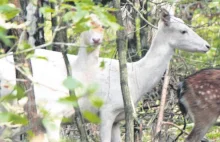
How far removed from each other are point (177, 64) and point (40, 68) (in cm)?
235

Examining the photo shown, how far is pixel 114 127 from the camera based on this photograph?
7734 mm

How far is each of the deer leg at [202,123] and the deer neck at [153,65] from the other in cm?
93

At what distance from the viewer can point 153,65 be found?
7672mm

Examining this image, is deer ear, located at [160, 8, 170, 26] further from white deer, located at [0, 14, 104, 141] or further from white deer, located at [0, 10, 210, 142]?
white deer, located at [0, 14, 104, 141]

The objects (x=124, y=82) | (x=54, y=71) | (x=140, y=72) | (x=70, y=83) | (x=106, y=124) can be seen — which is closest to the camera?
(x=70, y=83)

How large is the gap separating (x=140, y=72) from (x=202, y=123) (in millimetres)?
1171

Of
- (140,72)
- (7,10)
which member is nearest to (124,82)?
(140,72)

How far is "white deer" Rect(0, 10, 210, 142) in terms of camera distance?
24.3 ft

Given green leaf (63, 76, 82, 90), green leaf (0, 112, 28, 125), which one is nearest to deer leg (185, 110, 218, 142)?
green leaf (0, 112, 28, 125)

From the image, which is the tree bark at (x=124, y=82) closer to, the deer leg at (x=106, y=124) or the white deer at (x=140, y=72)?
the white deer at (x=140, y=72)

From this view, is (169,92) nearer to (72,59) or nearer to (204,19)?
(72,59)

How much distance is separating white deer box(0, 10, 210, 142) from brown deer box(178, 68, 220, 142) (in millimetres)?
601

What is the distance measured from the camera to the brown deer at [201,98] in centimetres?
834

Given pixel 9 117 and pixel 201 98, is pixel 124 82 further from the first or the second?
pixel 9 117
